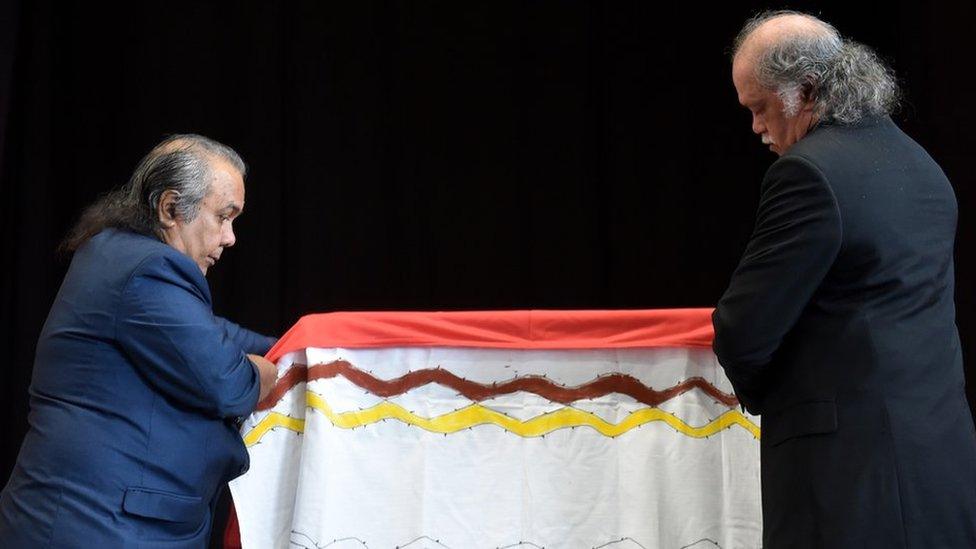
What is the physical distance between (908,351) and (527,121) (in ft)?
8.12

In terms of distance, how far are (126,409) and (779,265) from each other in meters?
1.17

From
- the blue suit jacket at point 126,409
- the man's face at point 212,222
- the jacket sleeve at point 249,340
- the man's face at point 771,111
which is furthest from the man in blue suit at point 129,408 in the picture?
the man's face at point 771,111

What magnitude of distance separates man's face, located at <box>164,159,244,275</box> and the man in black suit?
105cm

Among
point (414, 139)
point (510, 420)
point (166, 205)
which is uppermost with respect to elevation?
point (414, 139)

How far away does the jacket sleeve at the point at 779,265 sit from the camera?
159 cm

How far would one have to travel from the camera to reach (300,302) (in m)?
3.78

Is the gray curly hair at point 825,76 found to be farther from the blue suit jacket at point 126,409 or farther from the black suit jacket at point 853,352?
the blue suit jacket at point 126,409

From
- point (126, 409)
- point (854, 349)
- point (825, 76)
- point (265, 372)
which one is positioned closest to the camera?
point (854, 349)

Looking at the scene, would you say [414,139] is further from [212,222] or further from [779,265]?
[779,265]

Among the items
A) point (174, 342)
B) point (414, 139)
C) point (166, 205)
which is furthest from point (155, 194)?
point (414, 139)

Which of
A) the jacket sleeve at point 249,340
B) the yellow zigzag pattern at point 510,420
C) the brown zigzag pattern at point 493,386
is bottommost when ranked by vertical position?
the yellow zigzag pattern at point 510,420

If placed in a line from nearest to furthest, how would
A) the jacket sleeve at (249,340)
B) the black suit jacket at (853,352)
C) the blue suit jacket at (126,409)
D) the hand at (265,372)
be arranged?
the black suit jacket at (853,352) < the blue suit jacket at (126,409) < the hand at (265,372) < the jacket sleeve at (249,340)

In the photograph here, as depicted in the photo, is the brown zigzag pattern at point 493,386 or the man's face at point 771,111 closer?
the man's face at point 771,111

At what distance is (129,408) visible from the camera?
193cm
